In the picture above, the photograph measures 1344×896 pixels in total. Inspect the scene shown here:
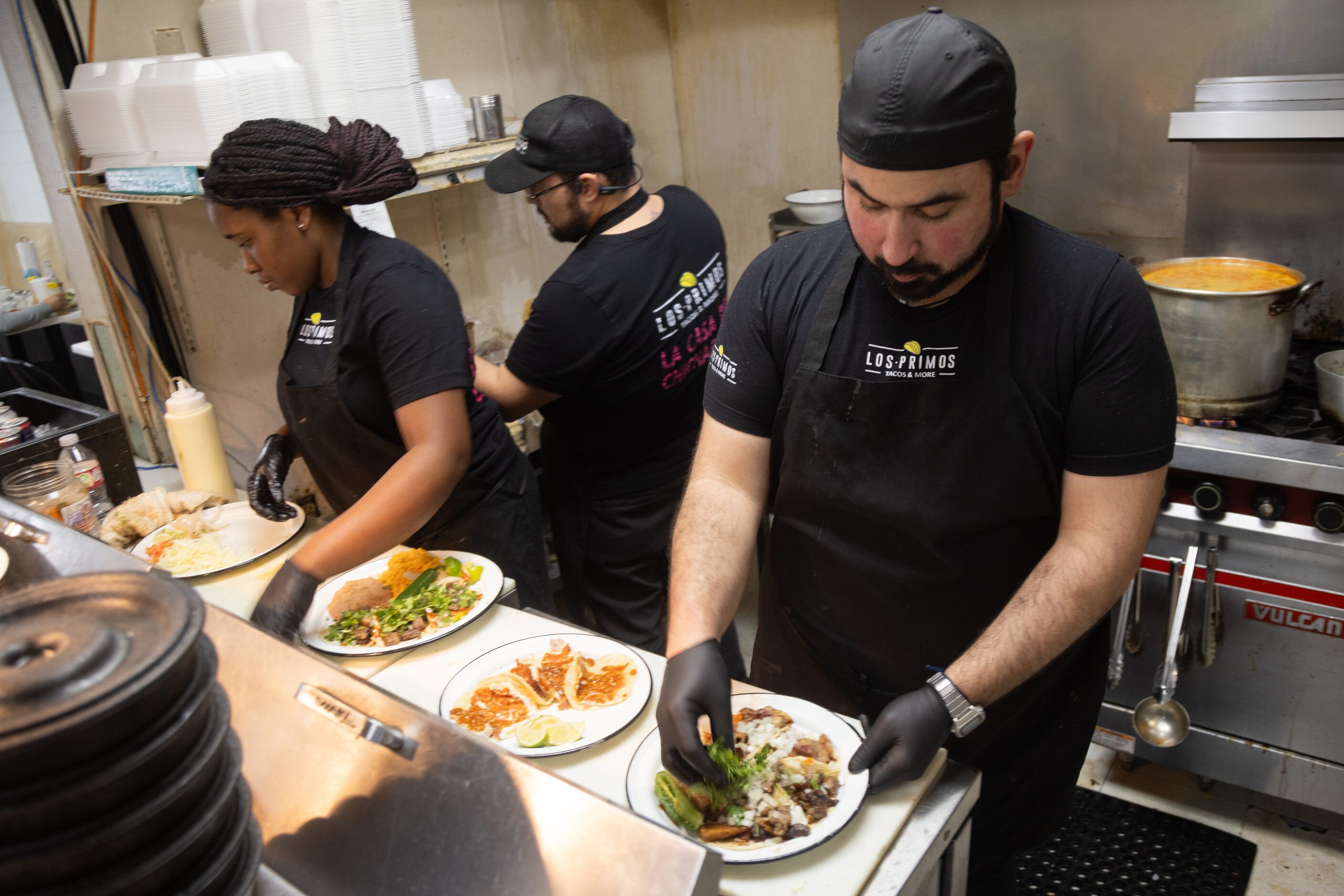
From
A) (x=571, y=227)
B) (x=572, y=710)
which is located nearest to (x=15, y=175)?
(x=571, y=227)

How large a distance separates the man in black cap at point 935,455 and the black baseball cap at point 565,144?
1181 mm

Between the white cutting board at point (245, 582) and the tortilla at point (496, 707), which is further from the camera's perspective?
the white cutting board at point (245, 582)

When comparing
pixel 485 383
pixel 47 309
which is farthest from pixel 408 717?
pixel 47 309

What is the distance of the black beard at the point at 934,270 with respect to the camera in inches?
58.4

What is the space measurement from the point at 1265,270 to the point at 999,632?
1.89m

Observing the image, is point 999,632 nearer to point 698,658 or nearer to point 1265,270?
point 698,658

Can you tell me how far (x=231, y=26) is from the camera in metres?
2.94

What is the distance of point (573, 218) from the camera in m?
2.90

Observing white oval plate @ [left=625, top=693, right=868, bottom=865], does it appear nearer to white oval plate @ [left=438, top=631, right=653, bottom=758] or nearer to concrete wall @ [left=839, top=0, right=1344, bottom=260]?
white oval plate @ [left=438, top=631, right=653, bottom=758]

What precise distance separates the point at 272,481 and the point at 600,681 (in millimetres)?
1293

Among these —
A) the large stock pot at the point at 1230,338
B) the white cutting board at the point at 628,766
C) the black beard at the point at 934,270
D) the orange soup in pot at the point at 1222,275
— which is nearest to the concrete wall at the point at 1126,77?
the orange soup in pot at the point at 1222,275

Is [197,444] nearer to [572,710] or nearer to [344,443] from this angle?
[344,443]

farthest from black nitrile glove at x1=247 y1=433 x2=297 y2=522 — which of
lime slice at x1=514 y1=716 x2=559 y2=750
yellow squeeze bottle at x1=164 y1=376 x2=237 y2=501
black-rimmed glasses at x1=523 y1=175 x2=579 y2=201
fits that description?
lime slice at x1=514 y1=716 x2=559 y2=750

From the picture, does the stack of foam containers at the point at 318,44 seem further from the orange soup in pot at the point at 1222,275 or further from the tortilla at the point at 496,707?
the orange soup in pot at the point at 1222,275
